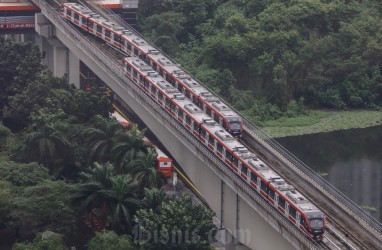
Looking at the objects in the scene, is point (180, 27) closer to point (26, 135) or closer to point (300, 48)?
point (300, 48)

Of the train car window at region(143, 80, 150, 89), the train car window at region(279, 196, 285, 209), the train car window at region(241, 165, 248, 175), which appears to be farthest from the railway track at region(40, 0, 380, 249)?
the train car window at region(143, 80, 150, 89)

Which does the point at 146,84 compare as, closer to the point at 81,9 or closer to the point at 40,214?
the point at 40,214

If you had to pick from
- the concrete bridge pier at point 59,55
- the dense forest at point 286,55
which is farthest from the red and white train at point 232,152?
the dense forest at point 286,55

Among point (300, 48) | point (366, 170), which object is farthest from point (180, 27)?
point (366, 170)

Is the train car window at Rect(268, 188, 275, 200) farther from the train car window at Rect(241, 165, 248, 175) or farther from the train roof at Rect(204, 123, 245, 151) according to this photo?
the train roof at Rect(204, 123, 245, 151)

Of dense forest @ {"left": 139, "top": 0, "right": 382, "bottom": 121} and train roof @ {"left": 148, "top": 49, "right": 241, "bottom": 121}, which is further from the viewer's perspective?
dense forest @ {"left": 139, "top": 0, "right": 382, "bottom": 121}

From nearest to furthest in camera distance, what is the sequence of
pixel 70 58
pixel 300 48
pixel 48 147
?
pixel 48 147 → pixel 70 58 → pixel 300 48

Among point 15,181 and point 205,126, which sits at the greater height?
point 205,126

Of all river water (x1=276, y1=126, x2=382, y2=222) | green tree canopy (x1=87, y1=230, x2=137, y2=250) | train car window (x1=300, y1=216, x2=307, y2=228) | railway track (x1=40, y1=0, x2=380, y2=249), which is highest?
train car window (x1=300, y1=216, x2=307, y2=228)

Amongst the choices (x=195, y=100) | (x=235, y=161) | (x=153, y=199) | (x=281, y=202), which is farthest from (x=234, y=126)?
(x=281, y=202)
